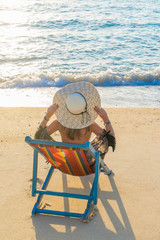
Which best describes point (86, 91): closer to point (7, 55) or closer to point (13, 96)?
point (13, 96)

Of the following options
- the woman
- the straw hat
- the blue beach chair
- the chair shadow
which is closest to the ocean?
the woman

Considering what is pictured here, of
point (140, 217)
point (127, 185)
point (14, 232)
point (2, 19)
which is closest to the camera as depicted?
point (14, 232)

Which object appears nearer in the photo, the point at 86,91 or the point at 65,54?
the point at 86,91

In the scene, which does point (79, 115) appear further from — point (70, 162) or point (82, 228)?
point (82, 228)

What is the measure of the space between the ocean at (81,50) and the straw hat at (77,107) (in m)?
4.21

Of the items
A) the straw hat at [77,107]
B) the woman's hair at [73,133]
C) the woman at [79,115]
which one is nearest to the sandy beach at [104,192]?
the woman at [79,115]

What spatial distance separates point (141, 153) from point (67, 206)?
5.60ft

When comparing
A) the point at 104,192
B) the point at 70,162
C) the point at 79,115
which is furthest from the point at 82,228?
the point at 79,115

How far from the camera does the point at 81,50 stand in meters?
13.7

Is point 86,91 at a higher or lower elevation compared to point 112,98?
higher

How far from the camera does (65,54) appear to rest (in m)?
13.3

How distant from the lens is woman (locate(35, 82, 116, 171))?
3.54m

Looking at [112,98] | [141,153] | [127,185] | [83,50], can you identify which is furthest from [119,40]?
[127,185]

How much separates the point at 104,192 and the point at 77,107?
123 cm
